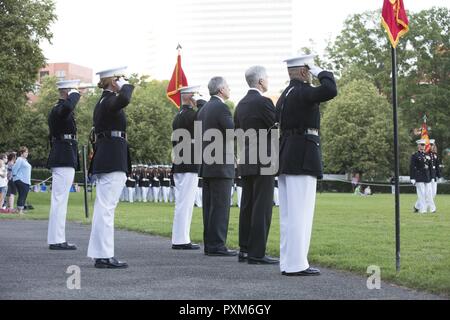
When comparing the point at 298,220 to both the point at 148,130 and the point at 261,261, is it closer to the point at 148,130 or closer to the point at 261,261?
the point at 261,261

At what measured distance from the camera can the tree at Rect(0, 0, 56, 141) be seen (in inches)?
1478

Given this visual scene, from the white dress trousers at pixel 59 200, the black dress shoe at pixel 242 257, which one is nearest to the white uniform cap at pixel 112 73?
the white dress trousers at pixel 59 200

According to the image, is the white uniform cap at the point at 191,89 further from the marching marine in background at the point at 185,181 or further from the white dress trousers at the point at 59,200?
the white dress trousers at the point at 59,200

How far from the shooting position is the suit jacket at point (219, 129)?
1149 centimetres

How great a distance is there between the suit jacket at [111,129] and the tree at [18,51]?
92.3 ft

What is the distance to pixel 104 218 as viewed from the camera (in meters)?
9.90

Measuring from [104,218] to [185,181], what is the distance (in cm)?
318

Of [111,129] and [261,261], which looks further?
[261,261]

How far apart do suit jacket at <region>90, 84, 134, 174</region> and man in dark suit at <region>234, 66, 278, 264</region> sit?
1622mm

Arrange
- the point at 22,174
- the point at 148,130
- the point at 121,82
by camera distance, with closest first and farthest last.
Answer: the point at 121,82
the point at 22,174
the point at 148,130

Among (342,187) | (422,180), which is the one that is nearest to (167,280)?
(422,180)
